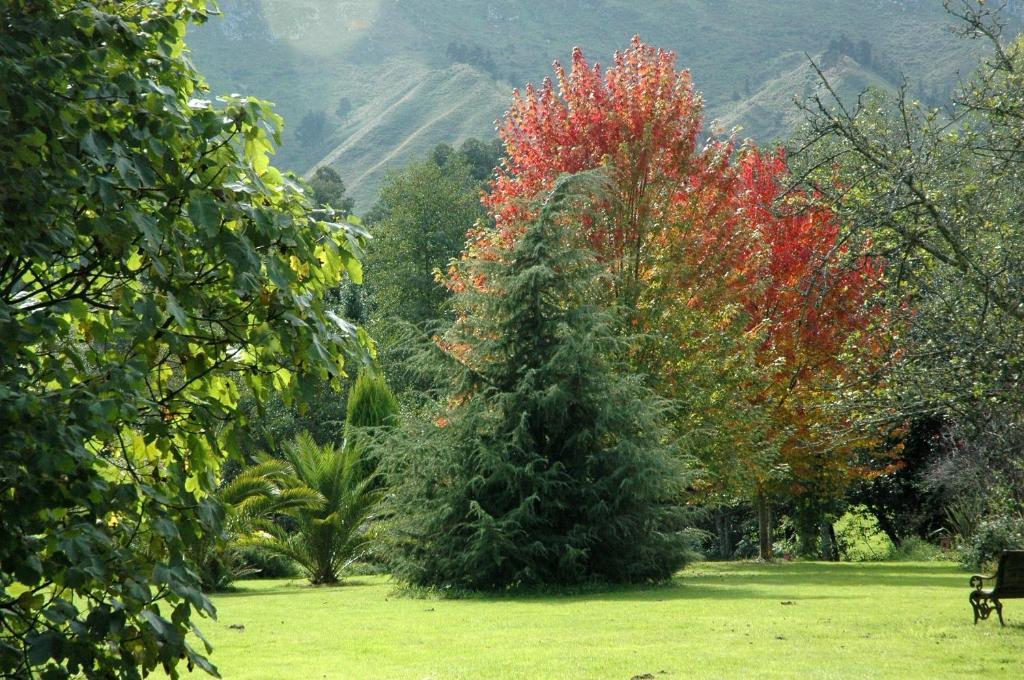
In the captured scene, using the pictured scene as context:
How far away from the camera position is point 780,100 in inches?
5443

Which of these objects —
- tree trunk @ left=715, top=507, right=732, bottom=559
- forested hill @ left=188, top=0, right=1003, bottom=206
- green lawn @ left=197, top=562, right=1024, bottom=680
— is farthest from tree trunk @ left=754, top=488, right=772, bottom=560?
forested hill @ left=188, top=0, right=1003, bottom=206

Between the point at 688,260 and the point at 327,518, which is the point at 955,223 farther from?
the point at 327,518

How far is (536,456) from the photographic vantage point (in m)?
17.6

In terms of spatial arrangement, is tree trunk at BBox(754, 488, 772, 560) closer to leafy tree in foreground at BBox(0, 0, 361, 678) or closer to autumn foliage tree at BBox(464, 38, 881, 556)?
autumn foliage tree at BBox(464, 38, 881, 556)

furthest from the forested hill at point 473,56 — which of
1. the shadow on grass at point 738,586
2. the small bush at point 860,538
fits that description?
the shadow on grass at point 738,586

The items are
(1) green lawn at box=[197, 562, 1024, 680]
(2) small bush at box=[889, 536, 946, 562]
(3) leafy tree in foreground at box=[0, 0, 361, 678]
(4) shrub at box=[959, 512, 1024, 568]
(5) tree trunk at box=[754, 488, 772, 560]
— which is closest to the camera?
(3) leafy tree in foreground at box=[0, 0, 361, 678]

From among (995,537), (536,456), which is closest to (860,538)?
(995,537)

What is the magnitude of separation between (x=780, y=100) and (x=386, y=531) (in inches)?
5096

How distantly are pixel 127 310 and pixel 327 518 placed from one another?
58.4ft

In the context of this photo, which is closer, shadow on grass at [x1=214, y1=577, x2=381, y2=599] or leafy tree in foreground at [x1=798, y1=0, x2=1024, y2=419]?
leafy tree in foreground at [x1=798, y1=0, x2=1024, y2=419]

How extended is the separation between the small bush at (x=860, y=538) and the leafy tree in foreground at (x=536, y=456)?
53.5 feet

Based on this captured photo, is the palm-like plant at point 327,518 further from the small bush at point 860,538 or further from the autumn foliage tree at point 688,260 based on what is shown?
the small bush at point 860,538

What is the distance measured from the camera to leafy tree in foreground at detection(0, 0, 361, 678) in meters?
3.73

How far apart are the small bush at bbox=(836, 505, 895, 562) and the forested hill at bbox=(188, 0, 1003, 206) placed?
281 ft
